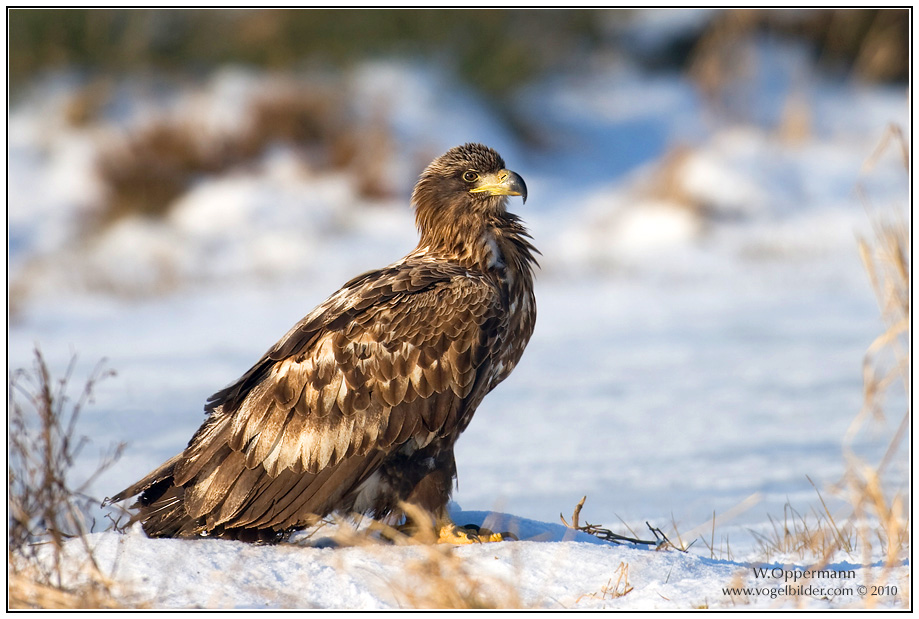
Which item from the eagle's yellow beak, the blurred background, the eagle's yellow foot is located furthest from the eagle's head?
the blurred background

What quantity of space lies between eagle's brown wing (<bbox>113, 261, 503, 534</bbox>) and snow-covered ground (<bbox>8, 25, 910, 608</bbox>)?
11.7 inches

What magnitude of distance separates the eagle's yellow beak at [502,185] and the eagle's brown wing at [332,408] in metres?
0.77

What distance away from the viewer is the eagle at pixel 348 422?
4488 millimetres

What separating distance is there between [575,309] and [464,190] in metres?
6.77

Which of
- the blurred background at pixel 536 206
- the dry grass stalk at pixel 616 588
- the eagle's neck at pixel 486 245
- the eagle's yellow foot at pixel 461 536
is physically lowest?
the dry grass stalk at pixel 616 588

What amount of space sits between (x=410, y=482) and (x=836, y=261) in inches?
403

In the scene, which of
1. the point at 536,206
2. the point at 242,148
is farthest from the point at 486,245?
the point at 242,148

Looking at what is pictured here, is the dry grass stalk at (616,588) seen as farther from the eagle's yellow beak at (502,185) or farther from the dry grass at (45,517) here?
the eagle's yellow beak at (502,185)

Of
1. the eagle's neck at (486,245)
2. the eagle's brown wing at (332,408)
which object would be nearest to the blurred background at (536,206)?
the eagle's brown wing at (332,408)

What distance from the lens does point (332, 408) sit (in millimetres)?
4516

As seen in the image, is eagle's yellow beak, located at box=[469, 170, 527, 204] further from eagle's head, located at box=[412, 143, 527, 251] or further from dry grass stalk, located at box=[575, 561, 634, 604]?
dry grass stalk, located at box=[575, 561, 634, 604]

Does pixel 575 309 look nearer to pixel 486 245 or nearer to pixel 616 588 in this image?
pixel 486 245

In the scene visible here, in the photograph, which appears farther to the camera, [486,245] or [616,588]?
[486,245]

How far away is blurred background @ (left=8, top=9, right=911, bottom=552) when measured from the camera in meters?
7.92
